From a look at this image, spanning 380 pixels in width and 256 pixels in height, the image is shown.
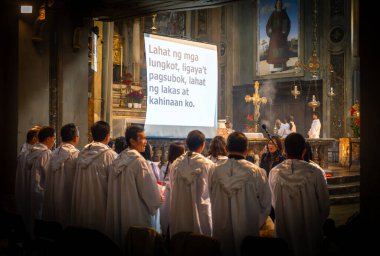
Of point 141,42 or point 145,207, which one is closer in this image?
point 145,207

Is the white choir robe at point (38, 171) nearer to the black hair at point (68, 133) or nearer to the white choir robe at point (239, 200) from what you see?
the black hair at point (68, 133)

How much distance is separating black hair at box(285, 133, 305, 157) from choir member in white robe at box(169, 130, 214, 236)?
2.56 feet

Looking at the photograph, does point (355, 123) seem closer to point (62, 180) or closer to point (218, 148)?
point (218, 148)

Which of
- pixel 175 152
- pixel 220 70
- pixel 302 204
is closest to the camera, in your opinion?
pixel 302 204

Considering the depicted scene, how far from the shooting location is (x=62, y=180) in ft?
17.5

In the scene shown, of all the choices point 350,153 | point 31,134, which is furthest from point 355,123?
point 31,134

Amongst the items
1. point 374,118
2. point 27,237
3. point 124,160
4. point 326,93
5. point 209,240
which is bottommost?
point 27,237

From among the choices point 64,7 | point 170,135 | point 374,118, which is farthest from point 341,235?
point 64,7

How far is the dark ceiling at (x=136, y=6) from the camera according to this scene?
654 cm

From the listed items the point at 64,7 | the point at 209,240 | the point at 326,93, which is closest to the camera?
the point at 209,240

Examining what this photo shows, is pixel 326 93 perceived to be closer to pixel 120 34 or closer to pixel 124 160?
pixel 120 34

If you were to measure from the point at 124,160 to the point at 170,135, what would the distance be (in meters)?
2.91

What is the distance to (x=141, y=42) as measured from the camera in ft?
66.0

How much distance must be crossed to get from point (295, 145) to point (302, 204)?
1.86 ft
